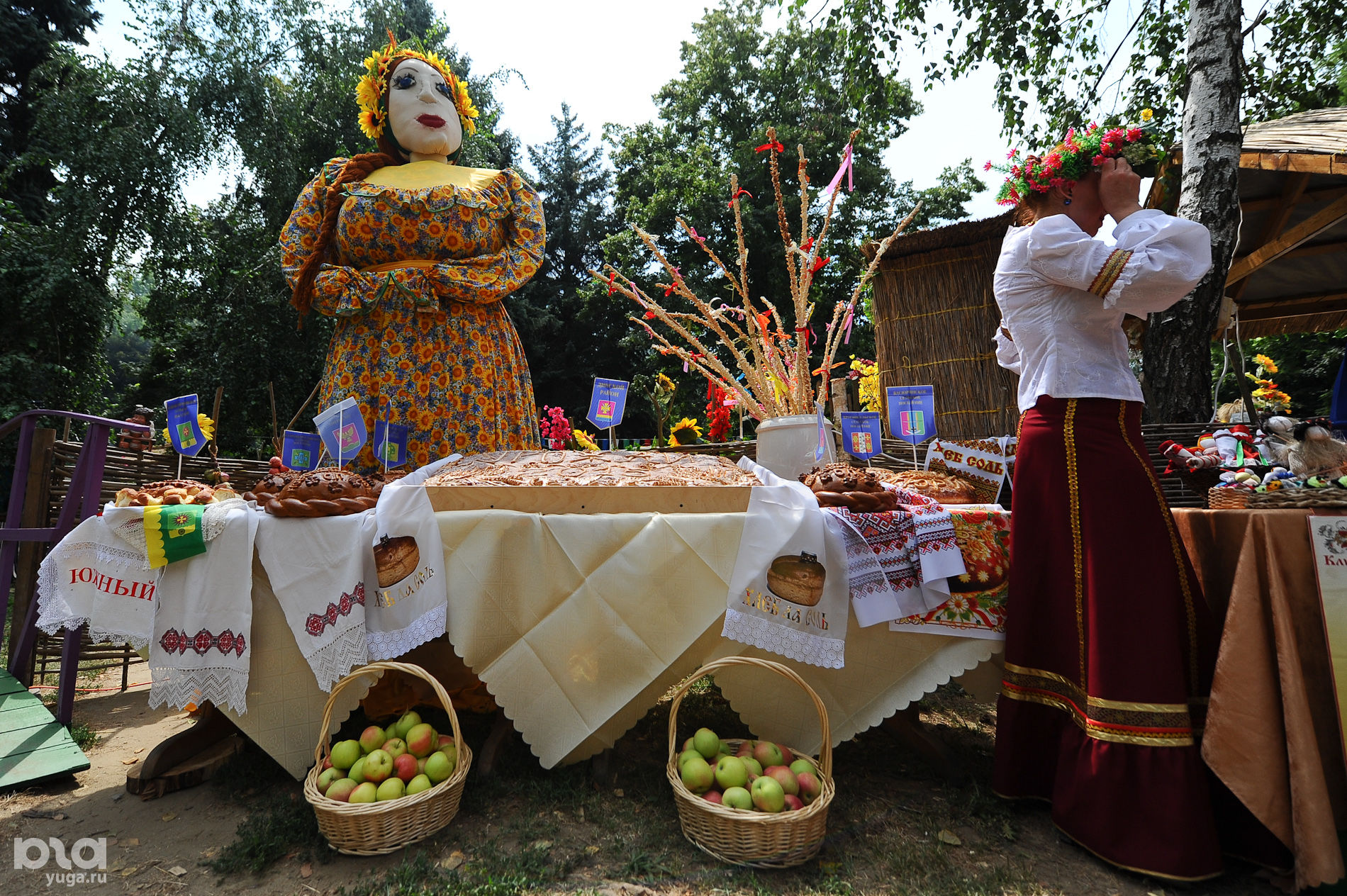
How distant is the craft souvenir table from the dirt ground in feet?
0.64

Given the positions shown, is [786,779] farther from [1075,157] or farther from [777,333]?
[1075,157]

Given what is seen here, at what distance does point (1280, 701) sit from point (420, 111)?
358 cm

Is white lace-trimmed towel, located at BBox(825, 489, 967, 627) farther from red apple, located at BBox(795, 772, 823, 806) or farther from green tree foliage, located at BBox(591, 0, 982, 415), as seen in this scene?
green tree foliage, located at BBox(591, 0, 982, 415)

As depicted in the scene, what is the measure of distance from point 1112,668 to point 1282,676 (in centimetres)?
32

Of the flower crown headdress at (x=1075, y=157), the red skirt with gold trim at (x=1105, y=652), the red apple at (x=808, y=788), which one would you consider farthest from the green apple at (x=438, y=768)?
the flower crown headdress at (x=1075, y=157)

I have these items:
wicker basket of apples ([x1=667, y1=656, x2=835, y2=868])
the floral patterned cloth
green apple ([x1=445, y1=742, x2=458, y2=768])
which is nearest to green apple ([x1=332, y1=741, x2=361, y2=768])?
green apple ([x1=445, y1=742, x2=458, y2=768])

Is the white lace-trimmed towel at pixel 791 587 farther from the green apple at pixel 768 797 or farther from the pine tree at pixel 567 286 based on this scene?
the pine tree at pixel 567 286

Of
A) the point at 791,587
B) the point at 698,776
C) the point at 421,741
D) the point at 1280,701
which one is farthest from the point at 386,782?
the point at 1280,701

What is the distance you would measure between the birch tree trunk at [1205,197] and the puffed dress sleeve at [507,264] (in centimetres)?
289

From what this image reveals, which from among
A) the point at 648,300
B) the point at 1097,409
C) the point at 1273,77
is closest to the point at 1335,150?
the point at 1097,409

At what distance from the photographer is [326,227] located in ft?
9.57

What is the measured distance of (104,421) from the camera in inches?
97.6

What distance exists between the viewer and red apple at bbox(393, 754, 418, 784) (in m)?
1.80

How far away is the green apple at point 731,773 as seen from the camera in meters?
1.75
